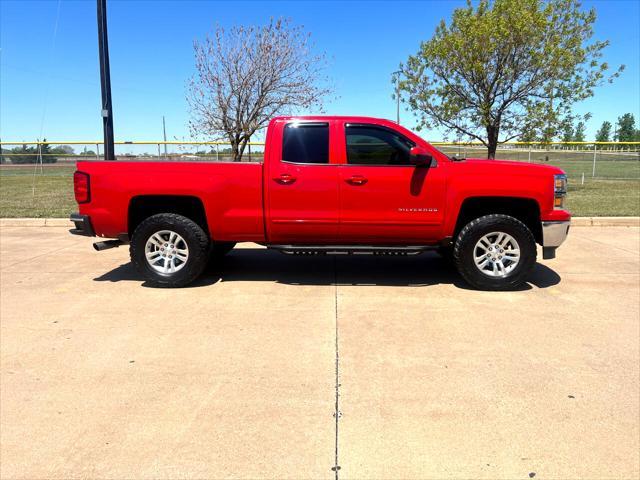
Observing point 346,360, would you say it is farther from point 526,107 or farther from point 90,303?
point 526,107

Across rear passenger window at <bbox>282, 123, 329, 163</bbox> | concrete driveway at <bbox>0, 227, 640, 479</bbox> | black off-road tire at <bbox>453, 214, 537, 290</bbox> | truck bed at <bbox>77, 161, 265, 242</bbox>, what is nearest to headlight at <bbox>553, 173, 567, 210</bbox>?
black off-road tire at <bbox>453, 214, 537, 290</bbox>

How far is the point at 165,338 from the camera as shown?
4.22m

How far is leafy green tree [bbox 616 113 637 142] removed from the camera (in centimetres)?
9484

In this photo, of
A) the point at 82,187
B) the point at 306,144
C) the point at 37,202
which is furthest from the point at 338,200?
the point at 37,202

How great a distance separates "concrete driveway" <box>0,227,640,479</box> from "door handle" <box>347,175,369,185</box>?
123cm

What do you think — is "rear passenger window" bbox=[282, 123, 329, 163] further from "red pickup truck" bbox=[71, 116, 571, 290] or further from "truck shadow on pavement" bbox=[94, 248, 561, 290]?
"truck shadow on pavement" bbox=[94, 248, 561, 290]

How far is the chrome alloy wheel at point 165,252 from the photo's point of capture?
18.9ft

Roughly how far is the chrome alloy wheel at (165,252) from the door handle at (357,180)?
6.85 ft

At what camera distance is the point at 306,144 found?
5.66 m

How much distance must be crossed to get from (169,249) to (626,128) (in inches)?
4628

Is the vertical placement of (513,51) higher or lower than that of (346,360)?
higher

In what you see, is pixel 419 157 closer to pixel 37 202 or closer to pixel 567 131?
pixel 37 202

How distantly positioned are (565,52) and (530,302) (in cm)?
1216

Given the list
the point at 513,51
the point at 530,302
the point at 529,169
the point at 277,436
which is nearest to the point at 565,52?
the point at 513,51
